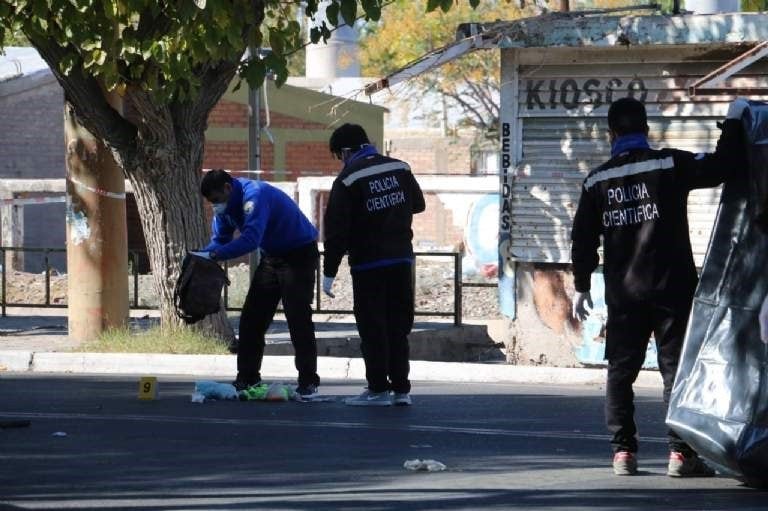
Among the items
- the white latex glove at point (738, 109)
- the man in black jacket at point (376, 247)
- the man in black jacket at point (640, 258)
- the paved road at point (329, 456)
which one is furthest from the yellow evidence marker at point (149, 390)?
the white latex glove at point (738, 109)

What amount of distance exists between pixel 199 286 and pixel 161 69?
2605 millimetres

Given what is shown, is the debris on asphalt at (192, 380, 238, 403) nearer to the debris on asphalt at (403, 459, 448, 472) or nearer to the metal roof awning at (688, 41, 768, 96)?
the debris on asphalt at (403, 459, 448, 472)

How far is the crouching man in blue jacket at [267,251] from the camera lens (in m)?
10.5

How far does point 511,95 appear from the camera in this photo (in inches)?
558

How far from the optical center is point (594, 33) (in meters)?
13.5

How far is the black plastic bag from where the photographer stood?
6.88m

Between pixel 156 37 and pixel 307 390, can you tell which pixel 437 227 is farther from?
pixel 307 390

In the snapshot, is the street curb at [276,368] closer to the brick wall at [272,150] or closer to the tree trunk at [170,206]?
the tree trunk at [170,206]

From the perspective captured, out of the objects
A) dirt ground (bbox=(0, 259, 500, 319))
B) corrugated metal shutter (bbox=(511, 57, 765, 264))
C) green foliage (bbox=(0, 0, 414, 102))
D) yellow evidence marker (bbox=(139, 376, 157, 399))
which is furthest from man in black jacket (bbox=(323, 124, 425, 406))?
dirt ground (bbox=(0, 259, 500, 319))

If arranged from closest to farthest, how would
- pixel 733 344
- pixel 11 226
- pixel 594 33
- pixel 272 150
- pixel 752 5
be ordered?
pixel 733 344, pixel 594 33, pixel 752 5, pixel 11 226, pixel 272 150

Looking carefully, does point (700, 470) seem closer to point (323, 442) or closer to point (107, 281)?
point (323, 442)

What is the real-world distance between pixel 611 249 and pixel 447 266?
1887 cm

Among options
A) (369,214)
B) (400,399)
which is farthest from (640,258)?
(400,399)

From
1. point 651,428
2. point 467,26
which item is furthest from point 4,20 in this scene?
point 651,428
